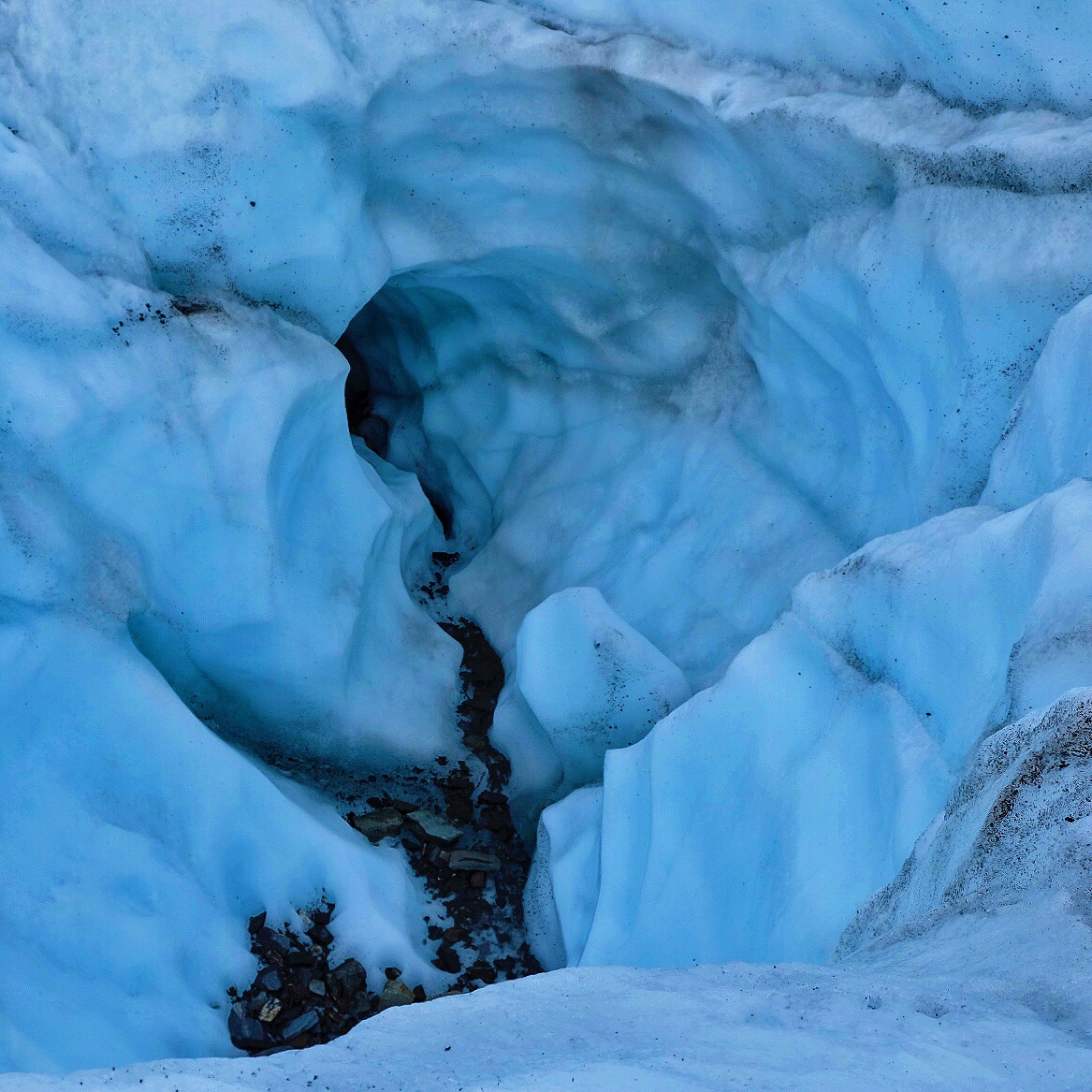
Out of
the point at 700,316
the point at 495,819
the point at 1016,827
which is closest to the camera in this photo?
the point at 1016,827

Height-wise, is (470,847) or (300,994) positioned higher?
(470,847)

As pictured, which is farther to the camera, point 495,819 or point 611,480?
point 611,480

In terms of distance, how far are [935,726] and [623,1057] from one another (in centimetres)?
202

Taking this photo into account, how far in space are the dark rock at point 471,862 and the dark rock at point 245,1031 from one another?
4.00 feet

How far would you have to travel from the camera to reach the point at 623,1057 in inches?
78.0

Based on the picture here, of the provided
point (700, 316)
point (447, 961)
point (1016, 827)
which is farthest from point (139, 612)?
A: point (1016, 827)

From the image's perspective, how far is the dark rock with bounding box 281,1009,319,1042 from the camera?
174 inches

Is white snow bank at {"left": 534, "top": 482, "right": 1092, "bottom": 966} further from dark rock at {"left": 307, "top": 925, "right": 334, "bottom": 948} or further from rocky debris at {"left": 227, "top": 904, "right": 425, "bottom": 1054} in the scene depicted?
dark rock at {"left": 307, "top": 925, "right": 334, "bottom": 948}

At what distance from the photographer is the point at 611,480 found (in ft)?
20.5

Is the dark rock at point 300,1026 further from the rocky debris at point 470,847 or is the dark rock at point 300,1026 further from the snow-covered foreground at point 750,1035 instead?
the snow-covered foreground at point 750,1035

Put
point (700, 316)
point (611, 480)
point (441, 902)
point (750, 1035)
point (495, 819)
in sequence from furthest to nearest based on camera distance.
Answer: point (611, 480) → point (700, 316) → point (495, 819) → point (441, 902) → point (750, 1035)

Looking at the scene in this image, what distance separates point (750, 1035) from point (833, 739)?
6.77ft

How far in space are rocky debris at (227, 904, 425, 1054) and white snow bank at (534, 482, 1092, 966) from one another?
90 cm

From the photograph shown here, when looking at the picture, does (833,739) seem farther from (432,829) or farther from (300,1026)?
(300,1026)
